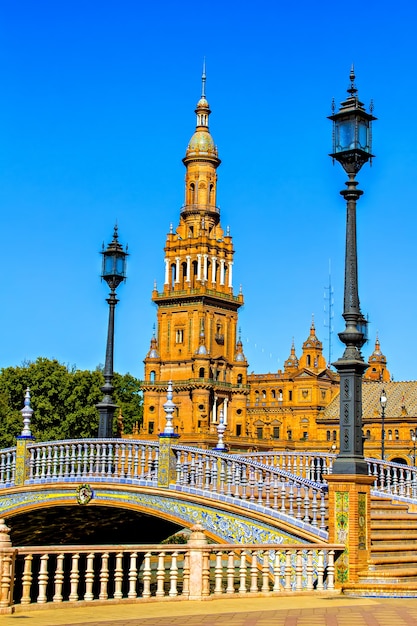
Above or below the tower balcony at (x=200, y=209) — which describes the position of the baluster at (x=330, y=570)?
below

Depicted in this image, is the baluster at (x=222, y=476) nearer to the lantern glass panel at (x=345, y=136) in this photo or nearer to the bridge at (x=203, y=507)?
the bridge at (x=203, y=507)

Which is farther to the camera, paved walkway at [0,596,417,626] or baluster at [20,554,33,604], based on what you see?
baluster at [20,554,33,604]

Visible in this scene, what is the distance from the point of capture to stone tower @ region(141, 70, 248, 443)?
345 feet

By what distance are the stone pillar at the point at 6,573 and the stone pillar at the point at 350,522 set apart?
5.64 metres

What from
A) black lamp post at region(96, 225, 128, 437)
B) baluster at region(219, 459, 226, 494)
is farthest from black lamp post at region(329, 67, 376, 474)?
black lamp post at region(96, 225, 128, 437)

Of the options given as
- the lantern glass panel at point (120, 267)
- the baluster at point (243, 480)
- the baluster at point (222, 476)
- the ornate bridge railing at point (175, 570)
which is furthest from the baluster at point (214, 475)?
the lantern glass panel at point (120, 267)

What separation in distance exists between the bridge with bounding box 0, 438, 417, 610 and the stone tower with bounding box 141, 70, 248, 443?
255 ft

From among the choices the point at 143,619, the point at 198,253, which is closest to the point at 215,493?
the point at 143,619

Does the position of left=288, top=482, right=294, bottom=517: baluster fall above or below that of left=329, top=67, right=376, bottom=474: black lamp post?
below

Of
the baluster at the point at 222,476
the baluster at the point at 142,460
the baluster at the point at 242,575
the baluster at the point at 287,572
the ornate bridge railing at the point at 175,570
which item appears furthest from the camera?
the baluster at the point at 142,460

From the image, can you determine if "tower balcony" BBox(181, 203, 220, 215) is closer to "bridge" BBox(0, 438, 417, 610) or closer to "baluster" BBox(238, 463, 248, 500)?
"bridge" BBox(0, 438, 417, 610)

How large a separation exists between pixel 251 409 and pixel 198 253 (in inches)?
868

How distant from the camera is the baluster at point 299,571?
653 inches

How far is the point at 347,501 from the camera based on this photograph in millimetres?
17016
